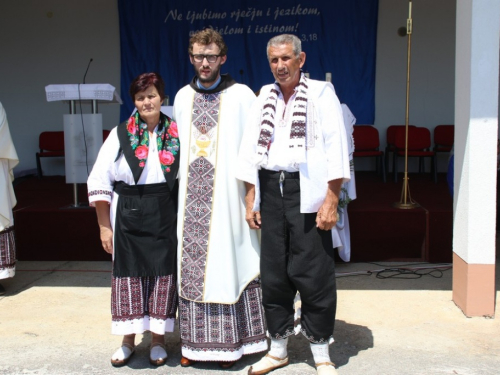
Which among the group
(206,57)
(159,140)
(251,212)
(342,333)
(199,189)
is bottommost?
(342,333)

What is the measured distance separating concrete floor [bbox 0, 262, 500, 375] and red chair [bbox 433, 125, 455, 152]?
402cm

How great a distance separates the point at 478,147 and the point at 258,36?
18.6ft

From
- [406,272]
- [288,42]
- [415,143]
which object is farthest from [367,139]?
[288,42]

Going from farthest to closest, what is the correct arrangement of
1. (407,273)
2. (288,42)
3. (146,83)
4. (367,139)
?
(367,139), (407,273), (146,83), (288,42)

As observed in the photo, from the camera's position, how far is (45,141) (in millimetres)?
9375

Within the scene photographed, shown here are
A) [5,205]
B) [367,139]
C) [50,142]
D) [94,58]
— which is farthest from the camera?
[94,58]

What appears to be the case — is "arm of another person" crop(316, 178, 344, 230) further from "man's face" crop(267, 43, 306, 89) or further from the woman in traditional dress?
the woman in traditional dress

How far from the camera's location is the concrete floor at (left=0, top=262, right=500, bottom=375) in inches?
136

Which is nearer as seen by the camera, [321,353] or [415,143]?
[321,353]

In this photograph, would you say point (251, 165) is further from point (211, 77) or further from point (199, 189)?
point (211, 77)

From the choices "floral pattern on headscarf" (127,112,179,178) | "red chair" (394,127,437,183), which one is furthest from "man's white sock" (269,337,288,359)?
"red chair" (394,127,437,183)

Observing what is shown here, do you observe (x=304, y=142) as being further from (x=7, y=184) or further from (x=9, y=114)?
(x=9, y=114)

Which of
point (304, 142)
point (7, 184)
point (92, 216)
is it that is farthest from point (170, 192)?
point (92, 216)

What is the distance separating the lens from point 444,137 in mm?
9008
